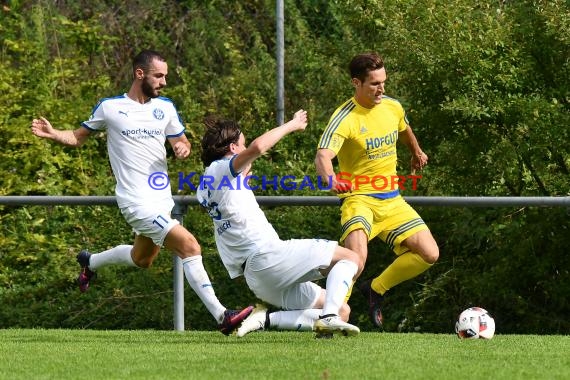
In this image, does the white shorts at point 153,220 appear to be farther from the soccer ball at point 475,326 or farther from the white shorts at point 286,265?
the soccer ball at point 475,326

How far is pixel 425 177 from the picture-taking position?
1109cm

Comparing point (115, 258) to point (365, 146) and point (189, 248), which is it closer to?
point (189, 248)

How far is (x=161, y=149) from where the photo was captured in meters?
9.34

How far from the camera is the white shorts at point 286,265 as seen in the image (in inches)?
319

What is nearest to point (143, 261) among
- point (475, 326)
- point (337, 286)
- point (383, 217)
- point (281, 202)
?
point (281, 202)

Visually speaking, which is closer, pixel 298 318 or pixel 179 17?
pixel 298 318

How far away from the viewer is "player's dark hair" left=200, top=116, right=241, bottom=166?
830 cm

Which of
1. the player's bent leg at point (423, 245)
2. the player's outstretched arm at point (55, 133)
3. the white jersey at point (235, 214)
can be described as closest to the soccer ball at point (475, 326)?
the player's bent leg at point (423, 245)

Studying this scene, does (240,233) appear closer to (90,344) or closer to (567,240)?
(90,344)

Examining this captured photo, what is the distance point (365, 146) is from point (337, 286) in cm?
144

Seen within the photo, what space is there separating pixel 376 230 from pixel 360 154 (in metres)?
0.55

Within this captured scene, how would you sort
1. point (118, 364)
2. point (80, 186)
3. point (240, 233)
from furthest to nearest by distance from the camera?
point (80, 186)
point (240, 233)
point (118, 364)

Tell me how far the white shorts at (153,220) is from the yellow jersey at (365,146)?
122cm

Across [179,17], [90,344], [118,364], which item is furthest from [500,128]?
[179,17]
